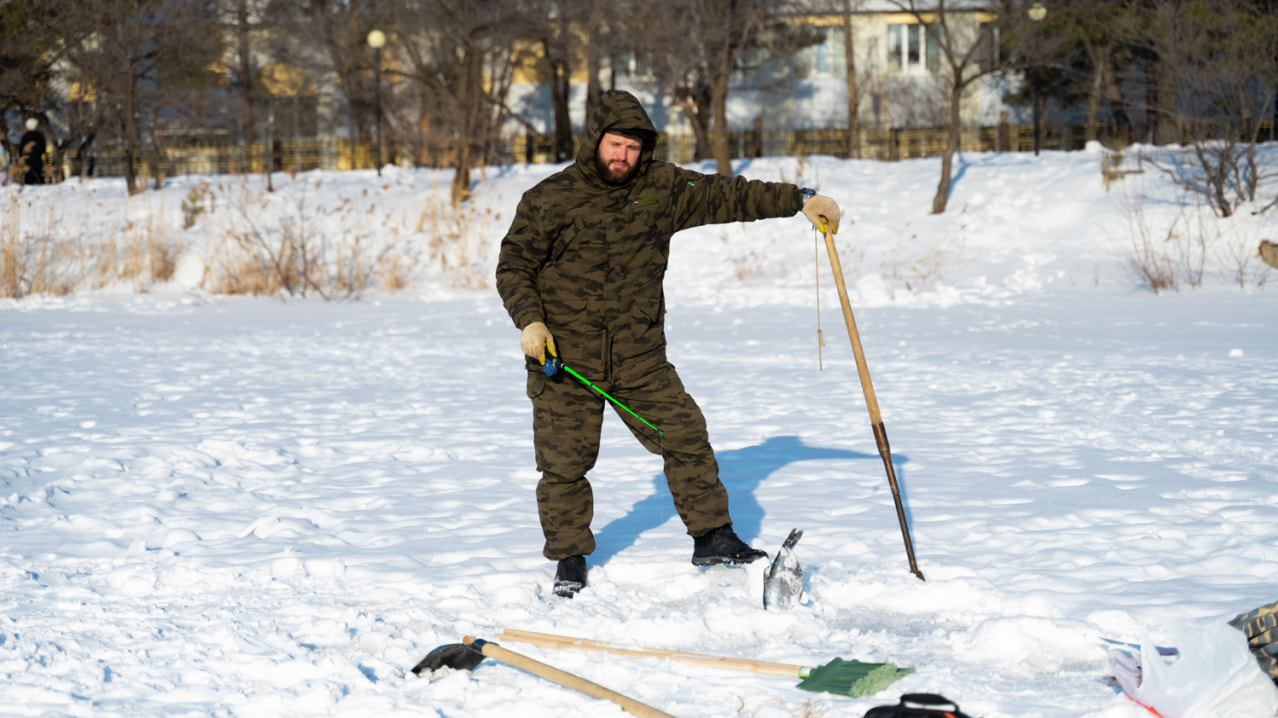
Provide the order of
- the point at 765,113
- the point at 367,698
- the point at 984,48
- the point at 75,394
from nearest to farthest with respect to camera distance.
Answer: the point at 367,698, the point at 75,394, the point at 984,48, the point at 765,113

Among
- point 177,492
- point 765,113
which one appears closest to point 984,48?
point 765,113

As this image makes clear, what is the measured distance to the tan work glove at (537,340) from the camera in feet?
12.6

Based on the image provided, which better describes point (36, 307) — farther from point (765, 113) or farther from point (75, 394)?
point (765, 113)

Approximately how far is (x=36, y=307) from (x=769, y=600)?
→ 46.6ft

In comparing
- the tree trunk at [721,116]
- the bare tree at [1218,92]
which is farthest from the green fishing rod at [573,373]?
the tree trunk at [721,116]

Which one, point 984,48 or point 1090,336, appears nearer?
point 1090,336

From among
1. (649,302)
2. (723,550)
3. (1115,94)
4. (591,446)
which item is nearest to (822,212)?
(649,302)

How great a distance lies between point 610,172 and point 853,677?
1.80m

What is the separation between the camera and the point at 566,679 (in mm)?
3184

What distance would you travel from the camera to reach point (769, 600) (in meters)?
3.87

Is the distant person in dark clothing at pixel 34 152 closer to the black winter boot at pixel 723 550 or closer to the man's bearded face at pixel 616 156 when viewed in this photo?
the man's bearded face at pixel 616 156

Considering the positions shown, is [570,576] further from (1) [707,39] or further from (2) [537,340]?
(1) [707,39]

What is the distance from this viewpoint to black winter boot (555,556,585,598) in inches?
162

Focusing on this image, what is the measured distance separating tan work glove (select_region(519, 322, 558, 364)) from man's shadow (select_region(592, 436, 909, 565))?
3.28ft
